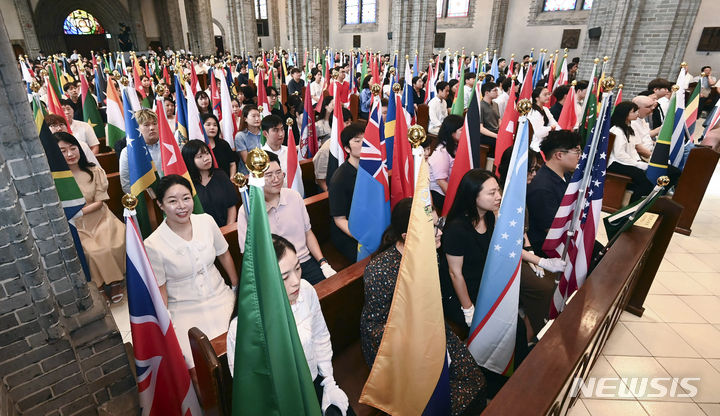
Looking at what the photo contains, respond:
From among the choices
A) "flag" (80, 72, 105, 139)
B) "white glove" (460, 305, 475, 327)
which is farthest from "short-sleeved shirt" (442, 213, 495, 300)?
"flag" (80, 72, 105, 139)

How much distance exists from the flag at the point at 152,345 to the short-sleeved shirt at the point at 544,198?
2.84 meters

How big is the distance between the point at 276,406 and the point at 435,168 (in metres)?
3.24

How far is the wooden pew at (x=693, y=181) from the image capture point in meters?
4.37

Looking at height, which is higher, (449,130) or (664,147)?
(449,130)

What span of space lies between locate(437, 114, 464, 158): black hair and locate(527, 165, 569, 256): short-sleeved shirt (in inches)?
46.6

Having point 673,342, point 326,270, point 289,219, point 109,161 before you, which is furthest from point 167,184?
point 673,342

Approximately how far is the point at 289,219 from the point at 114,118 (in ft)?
10.5

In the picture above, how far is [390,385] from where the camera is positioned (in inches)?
75.2

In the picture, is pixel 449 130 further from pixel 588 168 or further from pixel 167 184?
pixel 167 184

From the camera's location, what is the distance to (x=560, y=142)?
10.2ft

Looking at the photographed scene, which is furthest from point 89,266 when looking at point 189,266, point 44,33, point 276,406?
point 44,33

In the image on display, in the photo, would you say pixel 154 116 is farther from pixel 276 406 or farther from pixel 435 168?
pixel 276 406

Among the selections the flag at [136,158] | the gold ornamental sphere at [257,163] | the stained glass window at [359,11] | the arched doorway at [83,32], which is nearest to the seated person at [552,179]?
the gold ornamental sphere at [257,163]

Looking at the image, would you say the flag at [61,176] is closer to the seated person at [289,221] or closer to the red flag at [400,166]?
the seated person at [289,221]
